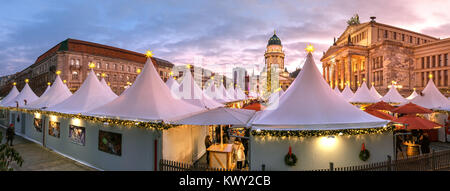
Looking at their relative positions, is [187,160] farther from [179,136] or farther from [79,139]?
[79,139]

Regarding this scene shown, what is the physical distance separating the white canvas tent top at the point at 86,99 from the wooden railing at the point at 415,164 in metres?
11.4

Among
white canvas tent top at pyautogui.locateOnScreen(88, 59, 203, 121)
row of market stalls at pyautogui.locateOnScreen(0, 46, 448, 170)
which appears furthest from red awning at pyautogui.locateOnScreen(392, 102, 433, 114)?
white canvas tent top at pyautogui.locateOnScreen(88, 59, 203, 121)

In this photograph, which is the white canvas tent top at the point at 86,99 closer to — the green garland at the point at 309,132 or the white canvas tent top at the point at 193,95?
the white canvas tent top at the point at 193,95

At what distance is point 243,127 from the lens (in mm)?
8359

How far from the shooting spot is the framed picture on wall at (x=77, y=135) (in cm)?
1099

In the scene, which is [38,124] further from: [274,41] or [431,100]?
[274,41]

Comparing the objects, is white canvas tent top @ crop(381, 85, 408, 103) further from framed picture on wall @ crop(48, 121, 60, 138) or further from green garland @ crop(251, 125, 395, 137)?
framed picture on wall @ crop(48, 121, 60, 138)

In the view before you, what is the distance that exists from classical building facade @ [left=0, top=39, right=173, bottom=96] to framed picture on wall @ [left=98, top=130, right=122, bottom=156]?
37.9 m

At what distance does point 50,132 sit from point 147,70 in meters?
8.45

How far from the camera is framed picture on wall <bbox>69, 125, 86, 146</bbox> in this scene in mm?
10988

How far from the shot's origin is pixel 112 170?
31.9 ft

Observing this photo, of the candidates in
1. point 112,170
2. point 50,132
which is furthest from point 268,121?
point 50,132

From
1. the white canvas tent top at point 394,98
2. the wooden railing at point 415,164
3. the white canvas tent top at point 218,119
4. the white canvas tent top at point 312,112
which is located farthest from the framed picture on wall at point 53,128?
the white canvas tent top at point 394,98
